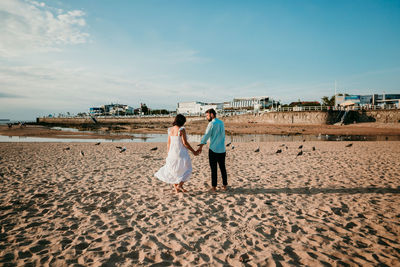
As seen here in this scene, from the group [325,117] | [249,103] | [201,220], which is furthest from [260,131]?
[249,103]

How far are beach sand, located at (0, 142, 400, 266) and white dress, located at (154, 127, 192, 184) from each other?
0.63 metres

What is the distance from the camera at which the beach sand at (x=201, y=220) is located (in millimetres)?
3422

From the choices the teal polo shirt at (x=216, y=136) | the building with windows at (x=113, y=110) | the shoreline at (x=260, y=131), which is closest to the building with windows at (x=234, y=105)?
the shoreline at (x=260, y=131)

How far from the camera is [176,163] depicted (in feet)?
19.2

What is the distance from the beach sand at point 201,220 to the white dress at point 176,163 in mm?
629

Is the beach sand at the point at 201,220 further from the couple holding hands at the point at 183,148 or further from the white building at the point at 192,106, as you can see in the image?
the white building at the point at 192,106

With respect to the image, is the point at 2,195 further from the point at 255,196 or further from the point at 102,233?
the point at 255,196

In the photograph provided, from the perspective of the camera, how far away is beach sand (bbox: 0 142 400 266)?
3422 mm

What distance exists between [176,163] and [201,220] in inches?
70.1

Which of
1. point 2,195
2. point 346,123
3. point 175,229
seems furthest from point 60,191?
point 346,123

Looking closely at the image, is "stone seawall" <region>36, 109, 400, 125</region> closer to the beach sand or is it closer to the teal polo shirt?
the beach sand

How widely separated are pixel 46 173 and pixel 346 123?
168 ft

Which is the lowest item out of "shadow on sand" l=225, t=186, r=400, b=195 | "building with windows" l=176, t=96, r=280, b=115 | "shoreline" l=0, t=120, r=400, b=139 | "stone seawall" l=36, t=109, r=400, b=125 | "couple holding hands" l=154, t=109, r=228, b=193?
"shadow on sand" l=225, t=186, r=400, b=195

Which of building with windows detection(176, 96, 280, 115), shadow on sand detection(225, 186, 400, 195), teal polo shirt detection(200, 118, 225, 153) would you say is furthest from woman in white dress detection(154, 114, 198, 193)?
building with windows detection(176, 96, 280, 115)
